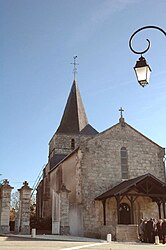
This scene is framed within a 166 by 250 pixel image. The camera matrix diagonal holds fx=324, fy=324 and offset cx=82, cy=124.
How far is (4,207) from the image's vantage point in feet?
67.1

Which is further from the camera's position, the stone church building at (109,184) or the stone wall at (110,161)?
the stone wall at (110,161)

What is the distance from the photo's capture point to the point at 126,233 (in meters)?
17.1

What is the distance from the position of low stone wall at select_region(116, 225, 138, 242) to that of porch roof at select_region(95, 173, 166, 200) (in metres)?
2.26

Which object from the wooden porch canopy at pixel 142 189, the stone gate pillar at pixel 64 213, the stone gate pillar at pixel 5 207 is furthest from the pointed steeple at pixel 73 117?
the wooden porch canopy at pixel 142 189

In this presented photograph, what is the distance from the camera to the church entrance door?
71.4 feet

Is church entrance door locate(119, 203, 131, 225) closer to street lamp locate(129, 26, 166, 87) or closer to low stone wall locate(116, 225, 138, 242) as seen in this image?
low stone wall locate(116, 225, 138, 242)

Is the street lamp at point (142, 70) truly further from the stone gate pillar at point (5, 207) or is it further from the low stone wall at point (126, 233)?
the stone gate pillar at point (5, 207)

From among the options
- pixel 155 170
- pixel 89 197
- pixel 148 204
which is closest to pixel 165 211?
pixel 148 204

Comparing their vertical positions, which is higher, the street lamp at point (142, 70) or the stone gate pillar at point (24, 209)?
the street lamp at point (142, 70)

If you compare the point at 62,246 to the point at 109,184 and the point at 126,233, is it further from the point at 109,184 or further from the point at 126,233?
the point at 109,184

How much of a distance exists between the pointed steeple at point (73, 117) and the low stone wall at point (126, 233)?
56.7 ft

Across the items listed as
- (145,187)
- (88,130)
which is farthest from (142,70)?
(88,130)

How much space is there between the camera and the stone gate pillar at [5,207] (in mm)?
20109

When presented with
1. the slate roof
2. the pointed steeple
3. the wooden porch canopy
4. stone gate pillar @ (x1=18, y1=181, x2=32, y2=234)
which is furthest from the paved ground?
the pointed steeple
